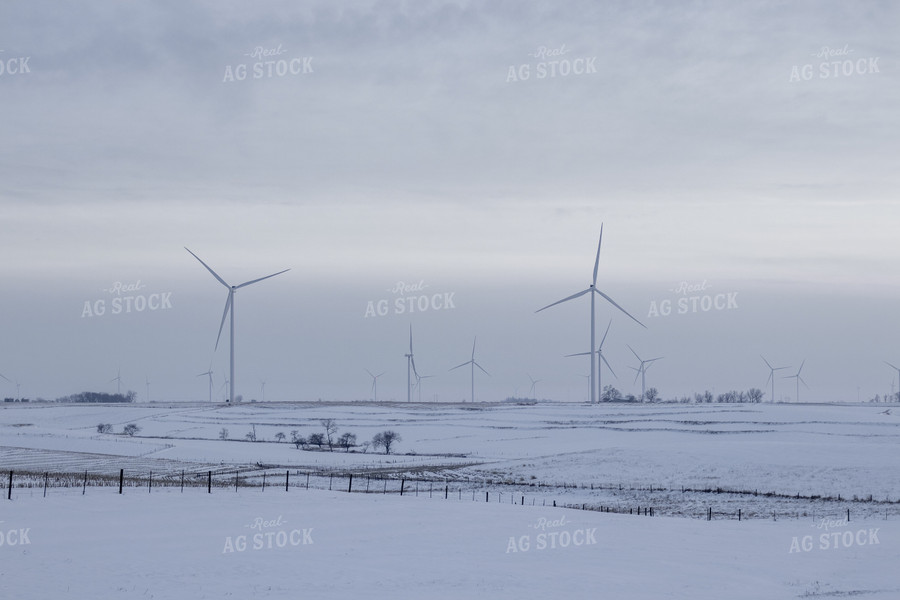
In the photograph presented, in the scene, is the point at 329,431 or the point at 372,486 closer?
the point at 372,486

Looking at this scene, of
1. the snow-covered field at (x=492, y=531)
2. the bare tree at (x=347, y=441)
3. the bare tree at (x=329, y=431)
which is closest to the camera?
the snow-covered field at (x=492, y=531)

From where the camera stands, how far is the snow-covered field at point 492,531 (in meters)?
26.4

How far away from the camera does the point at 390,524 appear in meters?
37.6

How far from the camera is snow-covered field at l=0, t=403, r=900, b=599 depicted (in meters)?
26.4

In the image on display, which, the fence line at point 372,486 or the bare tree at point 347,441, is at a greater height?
the bare tree at point 347,441

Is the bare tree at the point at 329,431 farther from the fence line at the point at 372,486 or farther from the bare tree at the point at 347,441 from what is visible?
the fence line at the point at 372,486

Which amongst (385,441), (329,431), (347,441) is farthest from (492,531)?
(329,431)

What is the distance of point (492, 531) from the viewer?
36969 mm

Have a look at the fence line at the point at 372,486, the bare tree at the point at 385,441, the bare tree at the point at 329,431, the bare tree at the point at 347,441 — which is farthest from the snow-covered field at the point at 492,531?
the bare tree at the point at 347,441

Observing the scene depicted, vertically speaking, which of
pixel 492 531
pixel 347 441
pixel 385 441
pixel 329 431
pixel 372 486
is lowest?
pixel 492 531

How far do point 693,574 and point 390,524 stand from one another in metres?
13.0

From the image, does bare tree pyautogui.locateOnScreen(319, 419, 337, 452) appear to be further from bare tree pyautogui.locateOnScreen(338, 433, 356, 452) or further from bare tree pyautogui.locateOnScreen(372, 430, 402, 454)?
bare tree pyautogui.locateOnScreen(372, 430, 402, 454)

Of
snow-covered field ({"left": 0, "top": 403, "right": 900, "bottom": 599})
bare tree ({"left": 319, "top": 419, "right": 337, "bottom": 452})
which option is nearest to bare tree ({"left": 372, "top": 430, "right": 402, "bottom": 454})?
bare tree ({"left": 319, "top": 419, "right": 337, "bottom": 452})

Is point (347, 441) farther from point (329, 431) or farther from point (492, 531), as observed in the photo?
point (492, 531)
